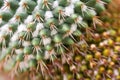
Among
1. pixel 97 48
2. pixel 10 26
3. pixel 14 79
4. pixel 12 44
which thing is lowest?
pixel 14 79

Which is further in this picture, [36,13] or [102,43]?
[102,43]

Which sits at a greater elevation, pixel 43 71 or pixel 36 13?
pixel 36 13

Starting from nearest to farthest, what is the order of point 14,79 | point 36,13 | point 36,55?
1. point 36,13
2. point 36,55
3. point 14,79

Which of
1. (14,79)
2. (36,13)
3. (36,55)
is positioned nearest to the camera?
(36,13)

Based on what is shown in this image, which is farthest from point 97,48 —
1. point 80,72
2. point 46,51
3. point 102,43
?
point 46,51

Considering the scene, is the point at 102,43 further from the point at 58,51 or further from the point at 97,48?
the point at 58,51

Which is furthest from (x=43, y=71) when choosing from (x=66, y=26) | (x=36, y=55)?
(x=66, y=26)

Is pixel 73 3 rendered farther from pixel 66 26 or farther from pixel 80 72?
pixel 80 72
